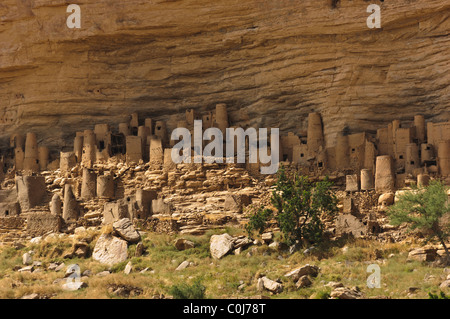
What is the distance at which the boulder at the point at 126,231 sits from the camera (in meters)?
25.1

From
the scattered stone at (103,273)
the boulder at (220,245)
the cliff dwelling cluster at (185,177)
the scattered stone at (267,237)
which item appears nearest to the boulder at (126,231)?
the cliff dwelling cluster at (185,177)

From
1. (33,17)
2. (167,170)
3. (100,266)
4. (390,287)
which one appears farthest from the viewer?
(33,17)

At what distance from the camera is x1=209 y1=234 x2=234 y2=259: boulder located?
926 inches

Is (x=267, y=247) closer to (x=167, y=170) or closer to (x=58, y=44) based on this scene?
(x=167, y=170)

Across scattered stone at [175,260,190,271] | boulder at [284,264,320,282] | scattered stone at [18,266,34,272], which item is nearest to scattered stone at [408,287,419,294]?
boulder at [284,264,320,282]

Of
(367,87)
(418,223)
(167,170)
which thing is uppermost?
(367,87)

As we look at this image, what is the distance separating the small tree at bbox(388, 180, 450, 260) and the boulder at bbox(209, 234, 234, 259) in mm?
5164

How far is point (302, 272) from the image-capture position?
20.2m

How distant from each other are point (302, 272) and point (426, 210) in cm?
444

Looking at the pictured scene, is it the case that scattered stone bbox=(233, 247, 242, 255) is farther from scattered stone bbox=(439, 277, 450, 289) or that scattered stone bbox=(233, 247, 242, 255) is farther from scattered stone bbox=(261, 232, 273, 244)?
scattered stone bbox=(439, 277, 450, 289)
